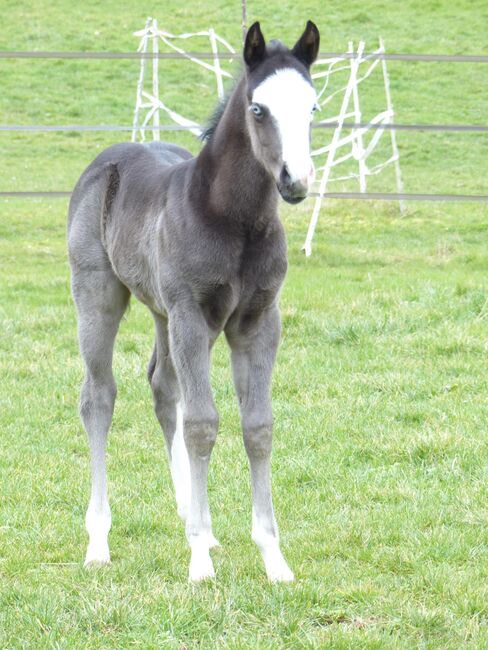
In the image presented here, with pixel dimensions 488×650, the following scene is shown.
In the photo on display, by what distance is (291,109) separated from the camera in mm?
3518

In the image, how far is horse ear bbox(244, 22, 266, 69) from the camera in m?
3.71

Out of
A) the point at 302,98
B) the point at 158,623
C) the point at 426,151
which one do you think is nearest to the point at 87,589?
the point at 158,623

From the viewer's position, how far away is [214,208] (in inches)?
154

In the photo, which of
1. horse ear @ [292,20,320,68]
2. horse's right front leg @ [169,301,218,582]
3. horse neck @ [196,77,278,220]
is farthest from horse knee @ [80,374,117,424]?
horse ear @ [292,20,320,68]

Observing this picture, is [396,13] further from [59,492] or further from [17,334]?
[59,492]

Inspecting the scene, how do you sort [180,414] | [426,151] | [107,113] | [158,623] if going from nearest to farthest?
[158,623] < [180,414] < [426,151] < [107,113]

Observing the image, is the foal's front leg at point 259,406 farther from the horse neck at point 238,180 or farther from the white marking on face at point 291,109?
the white marking on face at point 291,109

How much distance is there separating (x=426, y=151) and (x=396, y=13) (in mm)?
7798

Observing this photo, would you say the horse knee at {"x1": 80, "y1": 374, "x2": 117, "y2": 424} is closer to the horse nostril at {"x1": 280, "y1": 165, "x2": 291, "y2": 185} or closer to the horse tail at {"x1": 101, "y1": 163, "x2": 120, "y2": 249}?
the horse tail at {"x1": 101, "y1": 163, "x2": 120, "y2": 249}

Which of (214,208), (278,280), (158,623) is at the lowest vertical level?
(158,623)

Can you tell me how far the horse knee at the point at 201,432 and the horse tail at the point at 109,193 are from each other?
115 centimetres

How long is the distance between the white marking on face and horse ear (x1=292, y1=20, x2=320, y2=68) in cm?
18

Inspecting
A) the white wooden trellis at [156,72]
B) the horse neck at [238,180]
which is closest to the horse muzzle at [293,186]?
the horse neck at [238,180]

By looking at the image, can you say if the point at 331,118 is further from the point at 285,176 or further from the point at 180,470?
the point at 285,176
